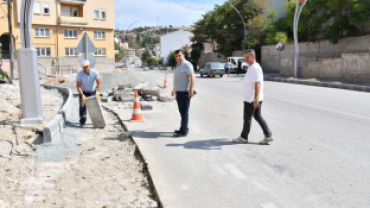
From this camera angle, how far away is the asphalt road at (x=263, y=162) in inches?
166

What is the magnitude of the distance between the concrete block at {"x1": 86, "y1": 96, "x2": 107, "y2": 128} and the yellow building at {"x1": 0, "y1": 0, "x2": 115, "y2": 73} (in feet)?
138

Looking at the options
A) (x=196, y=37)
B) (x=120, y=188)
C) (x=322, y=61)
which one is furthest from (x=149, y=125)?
(x=196, y=37)

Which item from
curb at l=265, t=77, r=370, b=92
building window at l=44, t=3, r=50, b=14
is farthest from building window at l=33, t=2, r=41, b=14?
curb at l=265, t=77, r=370, b=92

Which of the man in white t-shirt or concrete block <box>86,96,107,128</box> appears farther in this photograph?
concrete block <box>86,96,107,128</box>

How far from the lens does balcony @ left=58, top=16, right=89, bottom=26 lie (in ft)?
165

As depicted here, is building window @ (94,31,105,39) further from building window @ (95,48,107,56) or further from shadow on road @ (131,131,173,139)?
shadow on road @ (131,131,173,139)

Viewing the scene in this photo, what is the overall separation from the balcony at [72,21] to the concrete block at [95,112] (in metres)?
45.7

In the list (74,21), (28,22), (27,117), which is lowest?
(27,117)

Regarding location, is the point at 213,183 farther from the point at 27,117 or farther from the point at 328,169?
the point at 27,117

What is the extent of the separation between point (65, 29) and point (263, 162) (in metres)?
50.7

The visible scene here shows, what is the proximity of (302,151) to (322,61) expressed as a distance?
66.7ft

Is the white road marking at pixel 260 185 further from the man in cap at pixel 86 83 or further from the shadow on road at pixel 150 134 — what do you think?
the man in cap at pixel 86 83

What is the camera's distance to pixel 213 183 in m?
4.72

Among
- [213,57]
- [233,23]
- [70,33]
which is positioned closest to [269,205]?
[233,23]
